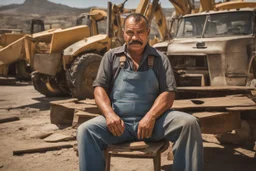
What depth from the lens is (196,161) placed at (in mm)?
2465

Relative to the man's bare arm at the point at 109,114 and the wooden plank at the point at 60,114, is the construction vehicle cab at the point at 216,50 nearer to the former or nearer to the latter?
the wooden plank at the point at 60,114

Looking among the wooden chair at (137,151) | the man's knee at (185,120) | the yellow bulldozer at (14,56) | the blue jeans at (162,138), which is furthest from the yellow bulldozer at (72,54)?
the man's knee at (185,120)

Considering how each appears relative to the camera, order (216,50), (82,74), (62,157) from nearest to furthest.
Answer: (62,157), (216,50), (82,74)

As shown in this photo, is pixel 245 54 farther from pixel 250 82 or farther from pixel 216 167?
pixel 216 167

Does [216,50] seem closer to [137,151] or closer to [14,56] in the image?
[137,151]

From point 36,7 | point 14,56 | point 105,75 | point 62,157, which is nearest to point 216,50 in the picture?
point 105,75

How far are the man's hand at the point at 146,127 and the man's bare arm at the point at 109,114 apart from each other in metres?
0.16

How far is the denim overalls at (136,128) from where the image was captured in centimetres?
251

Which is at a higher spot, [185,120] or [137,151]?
[185,120]

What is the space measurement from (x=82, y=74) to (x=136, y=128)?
16.0 feet

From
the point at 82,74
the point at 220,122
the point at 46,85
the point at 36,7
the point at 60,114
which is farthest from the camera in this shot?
the point at 36,7

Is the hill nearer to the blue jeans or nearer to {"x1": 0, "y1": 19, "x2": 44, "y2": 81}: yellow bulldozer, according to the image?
{"x1": 0, "y1": 19, "x2": 44, "y2": 81}: yellow bulldozer

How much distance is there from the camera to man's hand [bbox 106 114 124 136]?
2631 millimetres

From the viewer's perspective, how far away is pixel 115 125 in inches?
104
